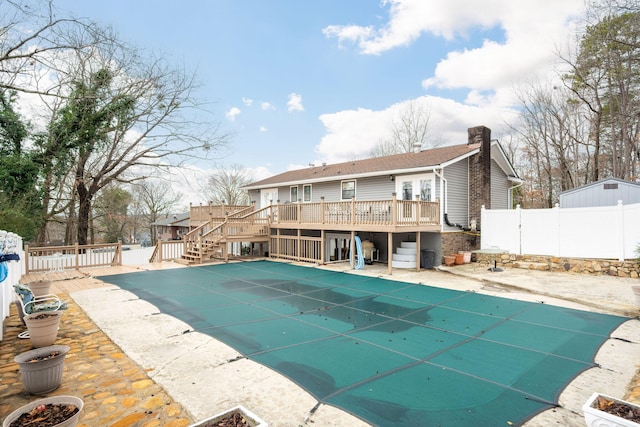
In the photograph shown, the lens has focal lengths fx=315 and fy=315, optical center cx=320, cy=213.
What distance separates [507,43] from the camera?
689 inches

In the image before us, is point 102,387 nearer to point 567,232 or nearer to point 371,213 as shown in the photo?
point 371,213

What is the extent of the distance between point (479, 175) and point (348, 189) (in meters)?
6.07

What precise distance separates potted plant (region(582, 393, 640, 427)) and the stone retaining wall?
10.5m

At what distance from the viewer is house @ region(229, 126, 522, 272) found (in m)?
12.2

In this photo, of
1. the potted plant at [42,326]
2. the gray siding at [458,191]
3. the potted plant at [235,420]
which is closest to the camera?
the potted plant at [235,420]

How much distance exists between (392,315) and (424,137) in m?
23.0

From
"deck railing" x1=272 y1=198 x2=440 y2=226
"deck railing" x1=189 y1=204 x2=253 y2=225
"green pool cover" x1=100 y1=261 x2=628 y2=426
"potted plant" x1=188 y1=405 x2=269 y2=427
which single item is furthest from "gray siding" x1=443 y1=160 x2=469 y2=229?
"potted plant" x1=188 y1=405 x2=269 y2=427

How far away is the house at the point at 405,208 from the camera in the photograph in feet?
40.0

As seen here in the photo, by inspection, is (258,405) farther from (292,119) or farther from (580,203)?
(292,119)

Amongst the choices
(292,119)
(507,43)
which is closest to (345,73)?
(292,119)

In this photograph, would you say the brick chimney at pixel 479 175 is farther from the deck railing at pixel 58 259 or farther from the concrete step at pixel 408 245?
the deck railing at pixel 58 259

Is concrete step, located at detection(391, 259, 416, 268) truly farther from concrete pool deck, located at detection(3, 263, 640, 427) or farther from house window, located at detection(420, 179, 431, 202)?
concrete pool deck, located at detection(3, 263, 640, 427)

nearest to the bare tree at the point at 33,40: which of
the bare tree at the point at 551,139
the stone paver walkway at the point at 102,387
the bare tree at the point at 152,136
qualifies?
the stone paver walkway at the point at 102,387

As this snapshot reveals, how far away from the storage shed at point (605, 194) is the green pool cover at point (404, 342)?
Answer: 8704 mm
